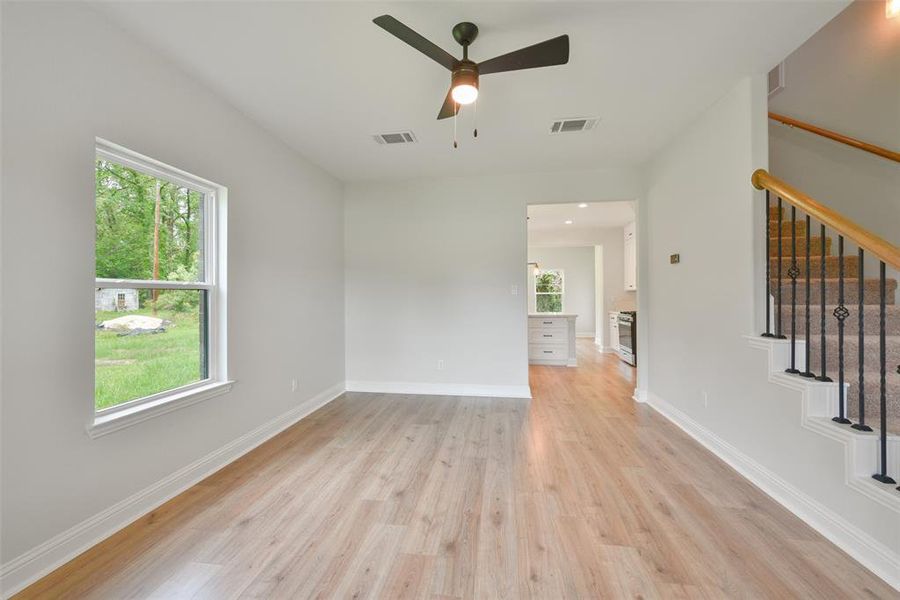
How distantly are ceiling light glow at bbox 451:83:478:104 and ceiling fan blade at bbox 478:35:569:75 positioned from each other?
0.10 metres

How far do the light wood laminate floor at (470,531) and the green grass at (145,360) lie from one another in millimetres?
682

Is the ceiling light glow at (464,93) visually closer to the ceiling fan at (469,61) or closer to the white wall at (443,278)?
the ceiling fan at (469,61)

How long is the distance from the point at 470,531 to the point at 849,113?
14.7 feet

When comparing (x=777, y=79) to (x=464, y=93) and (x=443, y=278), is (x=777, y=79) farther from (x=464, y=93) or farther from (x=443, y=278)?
(x=443, y=278)

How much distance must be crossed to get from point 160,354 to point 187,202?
39.9 inches

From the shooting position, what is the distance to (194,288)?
2410 mm

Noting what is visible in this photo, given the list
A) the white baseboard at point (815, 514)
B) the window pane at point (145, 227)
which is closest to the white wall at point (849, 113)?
the white baseboard at point (815, 514)

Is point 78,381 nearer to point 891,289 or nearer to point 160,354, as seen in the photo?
point 160,354

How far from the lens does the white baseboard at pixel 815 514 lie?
146 centimetres

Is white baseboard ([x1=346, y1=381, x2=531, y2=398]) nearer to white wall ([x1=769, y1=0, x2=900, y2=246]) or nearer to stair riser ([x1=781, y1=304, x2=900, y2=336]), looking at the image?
stair riser ([x1=781, y1=304, x2=900, y2=336])

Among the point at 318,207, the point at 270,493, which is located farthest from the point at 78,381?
the point at 318,207

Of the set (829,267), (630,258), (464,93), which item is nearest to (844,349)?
(829,267)

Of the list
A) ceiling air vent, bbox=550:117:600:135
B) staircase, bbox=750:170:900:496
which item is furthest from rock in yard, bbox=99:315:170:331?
staircase, bbox=750:170:900:496

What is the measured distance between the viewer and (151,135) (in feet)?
6.63
